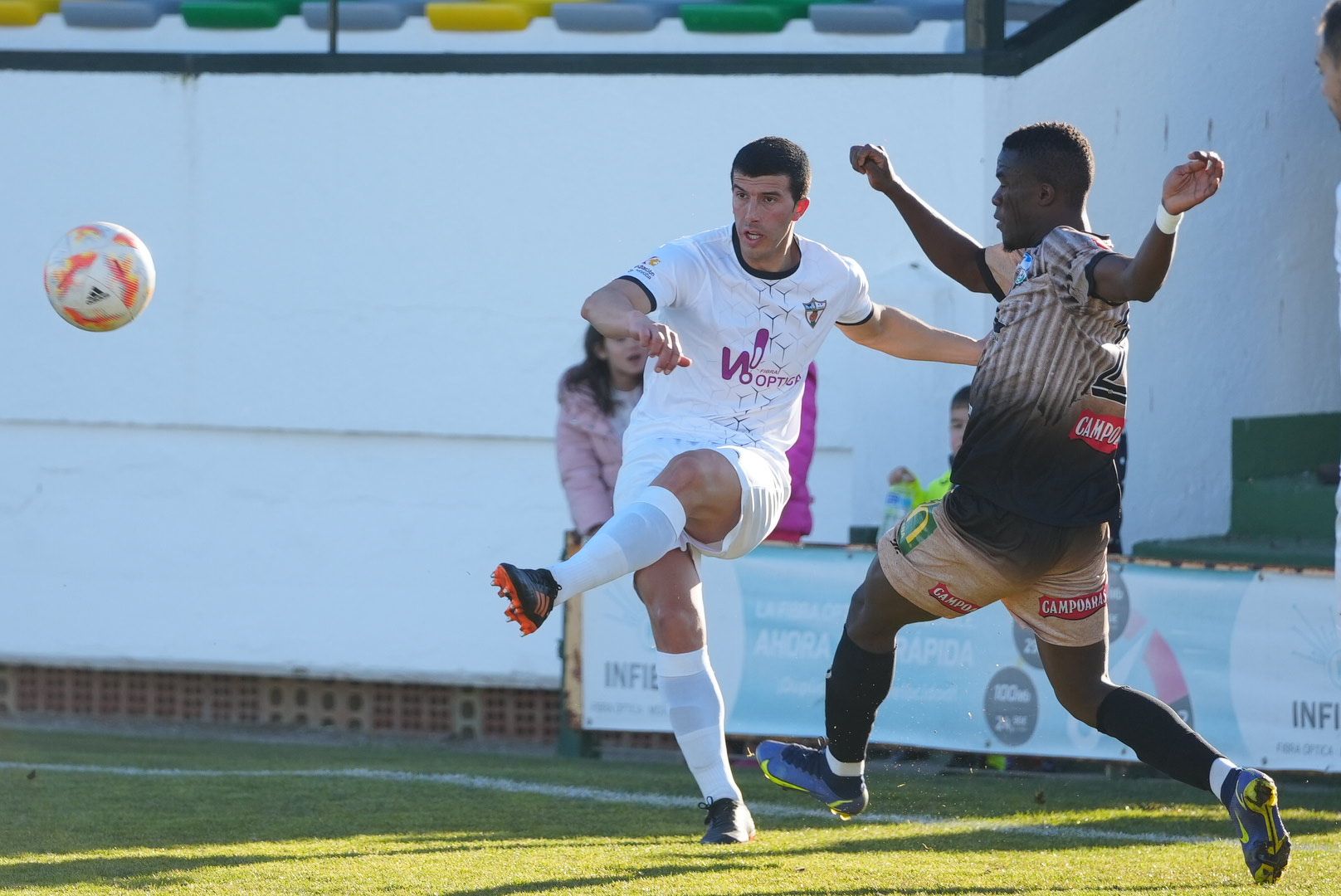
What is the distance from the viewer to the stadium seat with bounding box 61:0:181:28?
11062 mm

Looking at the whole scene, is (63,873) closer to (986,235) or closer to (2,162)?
(986,235)

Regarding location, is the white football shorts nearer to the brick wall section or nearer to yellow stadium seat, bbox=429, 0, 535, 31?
the brick wall section

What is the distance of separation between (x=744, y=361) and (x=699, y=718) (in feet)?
3.71

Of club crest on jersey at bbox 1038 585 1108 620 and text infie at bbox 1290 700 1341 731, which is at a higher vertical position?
club crest on jersey at bbox 1038 585 1108 620

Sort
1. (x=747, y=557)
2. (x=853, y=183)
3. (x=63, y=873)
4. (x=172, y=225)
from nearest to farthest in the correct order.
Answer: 1. (x=63, y=873)
2. (x=747, y=557)
3. (x=853, y=183)
4. (x=172, y=225)

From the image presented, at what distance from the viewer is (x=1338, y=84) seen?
4.24 meters

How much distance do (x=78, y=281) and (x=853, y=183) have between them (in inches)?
193

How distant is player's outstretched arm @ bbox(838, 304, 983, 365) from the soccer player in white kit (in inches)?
7.3

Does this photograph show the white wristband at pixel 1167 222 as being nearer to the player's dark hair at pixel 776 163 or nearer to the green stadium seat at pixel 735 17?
the player's dark hair at pixel 776 163

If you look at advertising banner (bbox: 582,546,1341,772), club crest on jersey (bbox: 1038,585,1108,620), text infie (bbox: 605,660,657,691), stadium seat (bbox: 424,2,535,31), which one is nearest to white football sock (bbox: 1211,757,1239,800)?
club crest on jersey (bbox: 1038,585,1108,620)

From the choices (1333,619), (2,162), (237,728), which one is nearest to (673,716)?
(1333,619)

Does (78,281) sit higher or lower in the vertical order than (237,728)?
higher

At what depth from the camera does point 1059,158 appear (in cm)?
439

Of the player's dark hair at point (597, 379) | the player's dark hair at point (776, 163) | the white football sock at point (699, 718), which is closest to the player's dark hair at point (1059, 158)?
the player's dark hair at point (776, 163)
